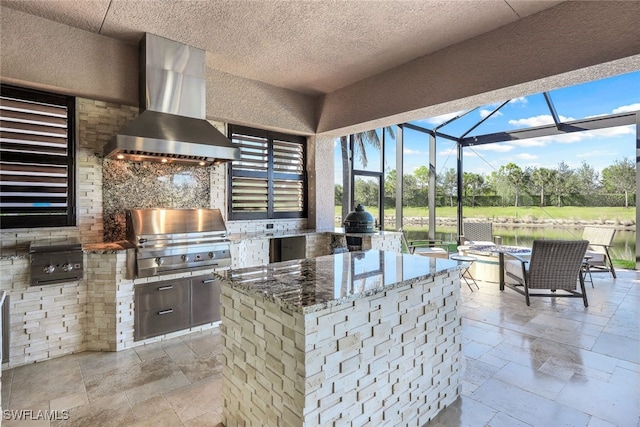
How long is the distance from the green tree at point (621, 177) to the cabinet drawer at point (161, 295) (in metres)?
7.76

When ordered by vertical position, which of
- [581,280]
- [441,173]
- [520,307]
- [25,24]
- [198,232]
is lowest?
[520,307]

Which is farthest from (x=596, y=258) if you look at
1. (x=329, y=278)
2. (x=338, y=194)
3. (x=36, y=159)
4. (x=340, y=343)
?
(x=36, y=159)

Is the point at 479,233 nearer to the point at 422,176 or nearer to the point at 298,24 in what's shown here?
the point at 422,176

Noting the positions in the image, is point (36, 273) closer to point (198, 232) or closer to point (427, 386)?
point (198, 232)

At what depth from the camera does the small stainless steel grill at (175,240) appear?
3182 millimetres

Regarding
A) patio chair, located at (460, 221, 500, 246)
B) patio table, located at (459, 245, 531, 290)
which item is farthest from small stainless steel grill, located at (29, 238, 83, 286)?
patio chair, located at (460, 221, 500, 246)

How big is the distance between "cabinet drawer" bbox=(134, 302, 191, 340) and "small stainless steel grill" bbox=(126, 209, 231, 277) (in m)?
0.41

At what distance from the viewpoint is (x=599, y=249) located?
5.98m

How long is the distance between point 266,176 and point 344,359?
369 centimetres

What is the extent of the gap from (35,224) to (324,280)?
316cm

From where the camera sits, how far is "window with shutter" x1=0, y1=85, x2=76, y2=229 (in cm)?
301

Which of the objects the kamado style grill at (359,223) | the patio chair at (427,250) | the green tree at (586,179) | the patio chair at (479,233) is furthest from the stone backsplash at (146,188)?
the green tree at (586,179)

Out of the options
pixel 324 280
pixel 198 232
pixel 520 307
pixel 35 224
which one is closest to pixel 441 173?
pixel 520 307

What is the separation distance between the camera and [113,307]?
10.2ft
